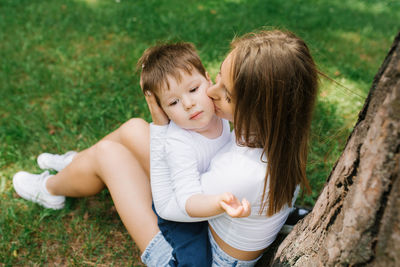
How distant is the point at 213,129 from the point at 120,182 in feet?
1.98

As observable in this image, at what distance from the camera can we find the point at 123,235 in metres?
2.23

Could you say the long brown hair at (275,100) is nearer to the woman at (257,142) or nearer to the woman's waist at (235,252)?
the woman at (257,142)

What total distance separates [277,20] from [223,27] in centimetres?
81

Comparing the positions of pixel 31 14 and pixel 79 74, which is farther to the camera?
pixel 31 14

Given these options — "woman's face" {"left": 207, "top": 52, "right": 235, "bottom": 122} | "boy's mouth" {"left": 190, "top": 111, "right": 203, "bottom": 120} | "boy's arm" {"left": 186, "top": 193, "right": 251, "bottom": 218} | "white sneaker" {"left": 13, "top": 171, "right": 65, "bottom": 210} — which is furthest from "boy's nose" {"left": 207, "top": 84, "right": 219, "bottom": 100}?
"white sneaker" {"left": 13, "top": 171, "right": 65, "bottom": 210}

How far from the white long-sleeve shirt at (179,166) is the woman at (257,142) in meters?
0.08

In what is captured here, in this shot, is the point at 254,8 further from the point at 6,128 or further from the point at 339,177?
the point at 339,177

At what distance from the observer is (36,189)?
2334mm

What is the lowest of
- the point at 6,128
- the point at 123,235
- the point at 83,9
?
the point at 123,235

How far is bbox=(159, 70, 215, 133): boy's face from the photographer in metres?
1.62

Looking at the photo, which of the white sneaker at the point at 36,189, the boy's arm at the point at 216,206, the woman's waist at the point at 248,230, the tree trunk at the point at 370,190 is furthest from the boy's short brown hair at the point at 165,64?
the white sneaker at the point at 36,189

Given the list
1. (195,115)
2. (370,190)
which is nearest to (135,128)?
(195,115)

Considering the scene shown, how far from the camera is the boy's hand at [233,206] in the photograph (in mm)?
1176

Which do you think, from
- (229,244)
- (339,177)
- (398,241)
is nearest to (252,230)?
(229,244)
